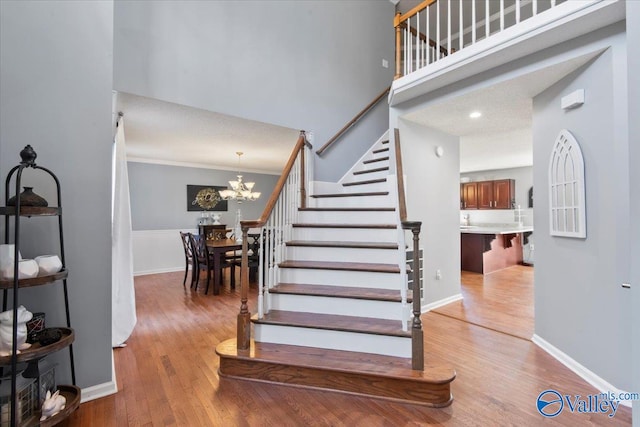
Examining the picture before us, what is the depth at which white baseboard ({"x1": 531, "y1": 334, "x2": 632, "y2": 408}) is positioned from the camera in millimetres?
2010

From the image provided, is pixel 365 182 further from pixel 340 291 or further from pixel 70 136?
pixel 70 136

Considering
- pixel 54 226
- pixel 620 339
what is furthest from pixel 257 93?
pixel 620 339

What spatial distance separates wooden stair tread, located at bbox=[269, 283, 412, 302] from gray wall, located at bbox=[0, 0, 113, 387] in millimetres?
1316

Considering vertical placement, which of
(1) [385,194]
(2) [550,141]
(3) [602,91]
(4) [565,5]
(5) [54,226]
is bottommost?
(5) [54,226]

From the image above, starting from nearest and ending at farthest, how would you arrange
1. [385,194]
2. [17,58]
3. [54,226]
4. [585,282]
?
[17,58] → [54,226] → [585,282] → [385,194]

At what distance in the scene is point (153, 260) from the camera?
6.10m

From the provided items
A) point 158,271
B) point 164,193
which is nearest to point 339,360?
point 158,271

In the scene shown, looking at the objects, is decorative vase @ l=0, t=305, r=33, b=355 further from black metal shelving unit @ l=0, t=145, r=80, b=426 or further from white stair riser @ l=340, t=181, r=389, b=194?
Answer: white stair riser @ l=340, t=181, r=389, b=194

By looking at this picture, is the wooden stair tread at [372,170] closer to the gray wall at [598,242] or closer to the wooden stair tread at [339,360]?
the gray wall at [598,242]

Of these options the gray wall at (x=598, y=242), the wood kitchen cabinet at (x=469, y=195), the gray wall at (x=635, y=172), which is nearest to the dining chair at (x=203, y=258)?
the gray wall at (x=598, y=242)

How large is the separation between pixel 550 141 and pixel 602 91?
1.92 feet

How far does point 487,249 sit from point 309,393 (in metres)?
5.29

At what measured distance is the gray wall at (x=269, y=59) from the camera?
10.0 ft

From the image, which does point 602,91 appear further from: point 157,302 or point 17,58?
point 157,302
